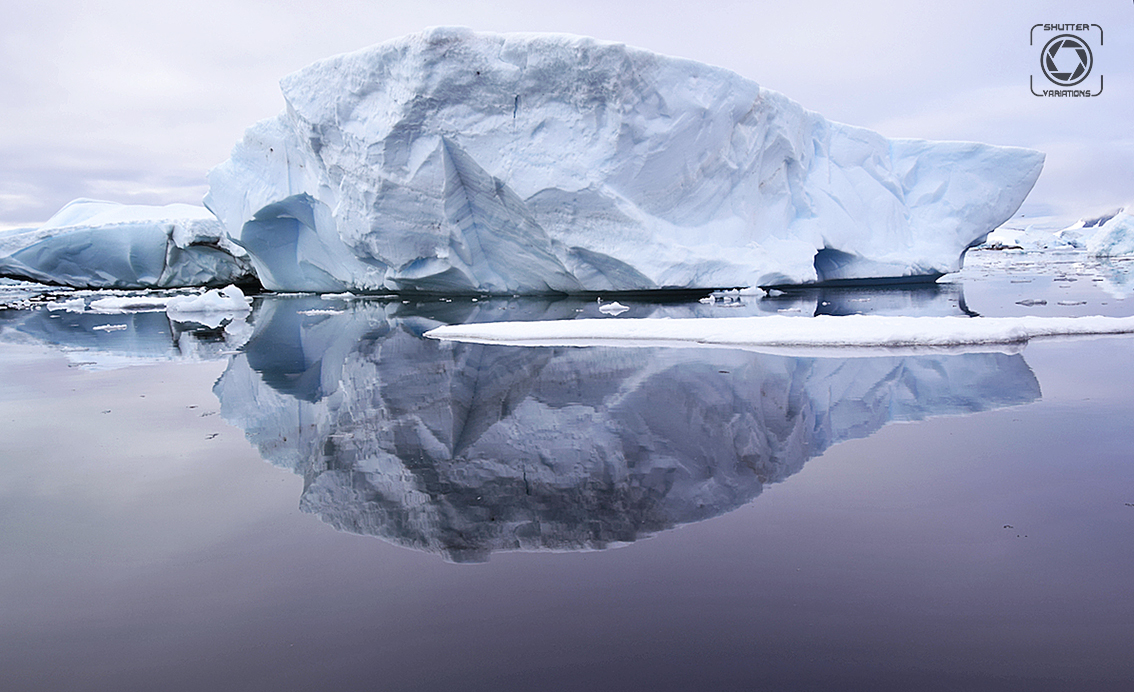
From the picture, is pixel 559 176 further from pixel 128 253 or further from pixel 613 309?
pixel 128 253

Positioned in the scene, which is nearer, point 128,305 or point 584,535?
point 584,535

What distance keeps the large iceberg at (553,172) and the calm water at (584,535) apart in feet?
21.7

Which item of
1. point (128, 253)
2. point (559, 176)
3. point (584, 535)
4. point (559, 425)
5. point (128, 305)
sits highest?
point (559, 176)

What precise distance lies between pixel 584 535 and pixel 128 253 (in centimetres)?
2180

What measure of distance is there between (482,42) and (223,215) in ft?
25.9

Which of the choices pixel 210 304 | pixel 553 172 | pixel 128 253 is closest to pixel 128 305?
pixel 210 304

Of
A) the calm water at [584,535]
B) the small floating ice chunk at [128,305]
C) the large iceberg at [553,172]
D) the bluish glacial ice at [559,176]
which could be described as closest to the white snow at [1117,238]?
the bluish glacial ice at [559,176]

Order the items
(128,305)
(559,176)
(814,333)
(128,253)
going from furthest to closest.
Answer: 1. (128,253)
2. (128,305)
3. (559,176)
4. (814,333)

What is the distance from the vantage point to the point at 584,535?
204cm

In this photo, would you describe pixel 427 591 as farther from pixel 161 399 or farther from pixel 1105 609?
pixel 161 399

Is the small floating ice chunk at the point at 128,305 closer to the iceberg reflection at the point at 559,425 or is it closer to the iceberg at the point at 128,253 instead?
the iceberg at the point at 128,253

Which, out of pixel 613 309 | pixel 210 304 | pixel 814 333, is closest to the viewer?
pixel 814 333

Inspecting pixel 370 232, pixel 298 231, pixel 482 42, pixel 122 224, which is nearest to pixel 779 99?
pixel 482 42

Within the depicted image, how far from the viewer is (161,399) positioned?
14.4 ft
